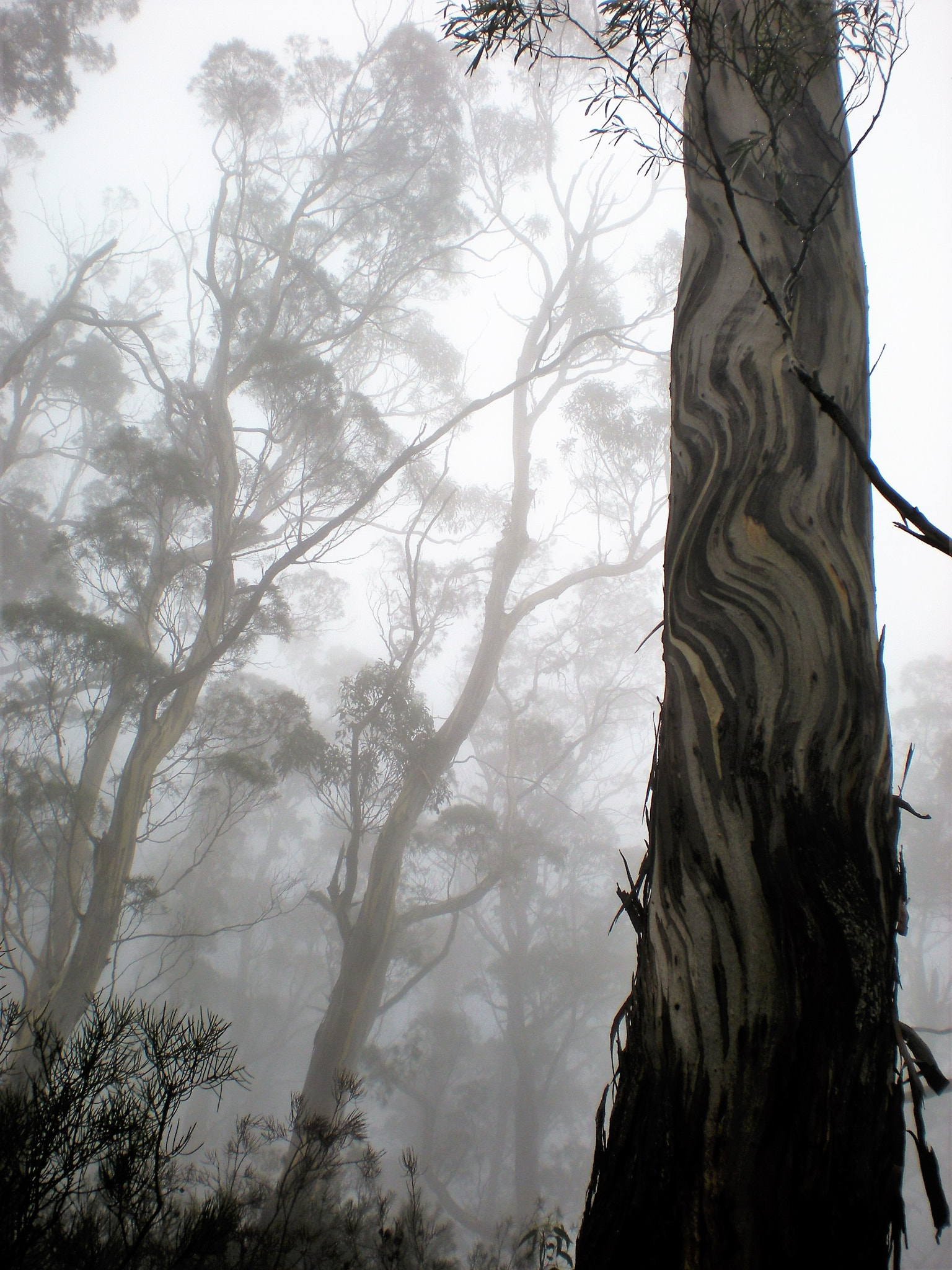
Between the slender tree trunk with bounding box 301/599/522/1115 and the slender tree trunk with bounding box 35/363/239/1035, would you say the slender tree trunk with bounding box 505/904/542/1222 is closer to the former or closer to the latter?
the slender tree trunk with bounding box 301/599/522/1115

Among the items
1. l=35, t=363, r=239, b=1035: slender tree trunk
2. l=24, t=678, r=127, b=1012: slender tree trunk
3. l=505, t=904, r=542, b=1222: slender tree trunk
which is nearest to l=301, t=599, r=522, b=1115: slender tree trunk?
l=35, t=363, r=239, b=1035: slender tree trunk

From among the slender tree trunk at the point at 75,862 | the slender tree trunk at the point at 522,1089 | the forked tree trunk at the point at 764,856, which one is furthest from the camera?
the slender tree trunk at the point at 522,1089

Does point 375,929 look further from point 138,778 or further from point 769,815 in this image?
point 769,815

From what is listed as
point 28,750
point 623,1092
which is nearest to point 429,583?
point 28,750

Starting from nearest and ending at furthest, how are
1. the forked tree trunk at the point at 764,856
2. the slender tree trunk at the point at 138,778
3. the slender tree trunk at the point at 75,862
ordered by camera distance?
the forked tree trunk at the point at 764,856 < the slender tree trunk at the point at 138,778 < the slender tree trunk at the point at 75,862

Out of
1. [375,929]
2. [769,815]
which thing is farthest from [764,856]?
[375,929]

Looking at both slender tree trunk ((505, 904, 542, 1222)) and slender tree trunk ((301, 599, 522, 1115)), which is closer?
slender tree trunk ((301, 599, 522, 1115))

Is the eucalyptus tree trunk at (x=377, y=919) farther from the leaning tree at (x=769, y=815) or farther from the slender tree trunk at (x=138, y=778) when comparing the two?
the leaning tree at (x=769, y=815)

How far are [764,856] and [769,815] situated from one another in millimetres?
45

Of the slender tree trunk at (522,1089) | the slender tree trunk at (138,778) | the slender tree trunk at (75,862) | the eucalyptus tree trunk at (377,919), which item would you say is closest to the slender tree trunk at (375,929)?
the eucalyptus tree trunk at (377,919)

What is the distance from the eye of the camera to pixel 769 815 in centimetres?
69

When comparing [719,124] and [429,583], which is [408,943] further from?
[719,124]

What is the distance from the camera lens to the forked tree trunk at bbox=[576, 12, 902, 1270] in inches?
22.9

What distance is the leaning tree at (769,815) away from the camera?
1.92ft
